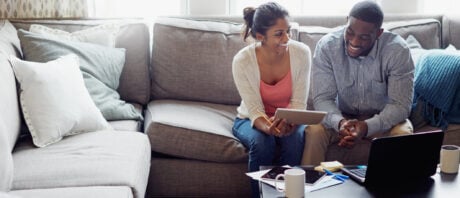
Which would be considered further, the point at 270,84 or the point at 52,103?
the point at 270,84

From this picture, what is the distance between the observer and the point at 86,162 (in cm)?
201

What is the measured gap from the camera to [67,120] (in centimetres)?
225

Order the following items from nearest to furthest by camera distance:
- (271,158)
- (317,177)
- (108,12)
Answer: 1. (317,177)
2. (271,158)
3. (108,12)

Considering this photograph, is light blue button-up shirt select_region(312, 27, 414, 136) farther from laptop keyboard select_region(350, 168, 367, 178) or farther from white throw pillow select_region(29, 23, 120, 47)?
white throw pillow select_region(29, 23, 120, 47)

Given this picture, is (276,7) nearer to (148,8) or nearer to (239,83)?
(239,83)

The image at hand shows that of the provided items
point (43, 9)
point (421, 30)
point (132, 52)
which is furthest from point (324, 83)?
point (43, 9)

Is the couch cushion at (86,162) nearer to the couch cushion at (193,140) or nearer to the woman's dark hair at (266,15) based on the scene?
the couch cushion at (193,140)

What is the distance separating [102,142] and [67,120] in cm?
17

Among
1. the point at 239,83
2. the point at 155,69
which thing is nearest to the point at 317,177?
the point at 239,83

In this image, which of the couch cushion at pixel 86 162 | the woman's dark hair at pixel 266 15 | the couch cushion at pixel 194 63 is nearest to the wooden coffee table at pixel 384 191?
the couch cushion at pixel 86 162

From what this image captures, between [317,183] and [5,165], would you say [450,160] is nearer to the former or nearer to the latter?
[317,183]

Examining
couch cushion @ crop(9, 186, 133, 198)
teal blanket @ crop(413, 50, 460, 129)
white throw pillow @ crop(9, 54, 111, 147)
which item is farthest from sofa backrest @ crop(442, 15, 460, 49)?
couch cushion @ crop(9, 186, 133, 198)

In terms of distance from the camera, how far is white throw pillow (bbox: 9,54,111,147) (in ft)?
7.28

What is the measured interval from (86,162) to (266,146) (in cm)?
75
